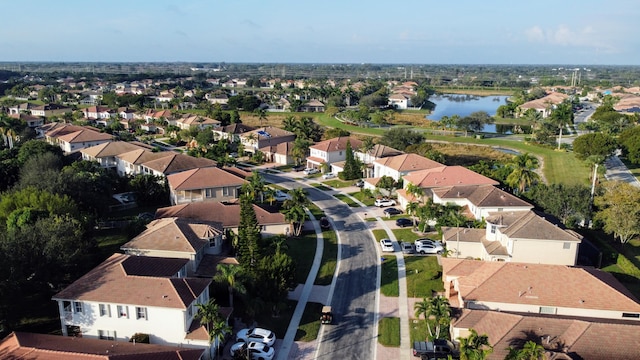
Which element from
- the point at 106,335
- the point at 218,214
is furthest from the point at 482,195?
the point at 106,335

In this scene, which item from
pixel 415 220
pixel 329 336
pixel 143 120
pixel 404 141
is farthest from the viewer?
pixel 143 120

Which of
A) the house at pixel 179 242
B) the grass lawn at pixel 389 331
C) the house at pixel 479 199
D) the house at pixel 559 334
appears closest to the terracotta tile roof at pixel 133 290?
the house at pixel 179 242

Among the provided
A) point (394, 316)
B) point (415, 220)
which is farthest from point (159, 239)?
point (415, 220)

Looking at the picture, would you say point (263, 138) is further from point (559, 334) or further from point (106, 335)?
point (559, 334)

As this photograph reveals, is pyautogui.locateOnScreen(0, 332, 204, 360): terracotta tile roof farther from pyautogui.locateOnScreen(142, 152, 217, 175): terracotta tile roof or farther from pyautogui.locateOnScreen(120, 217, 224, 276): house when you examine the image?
pyautogui.locateOnScreen(142, 152, 217, 175): terracotta tile roof

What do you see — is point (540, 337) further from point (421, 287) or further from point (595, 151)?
point (595, 151)

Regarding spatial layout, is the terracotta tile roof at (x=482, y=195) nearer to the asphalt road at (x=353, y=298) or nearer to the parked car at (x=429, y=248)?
the parked car at (x=429, y=248)
